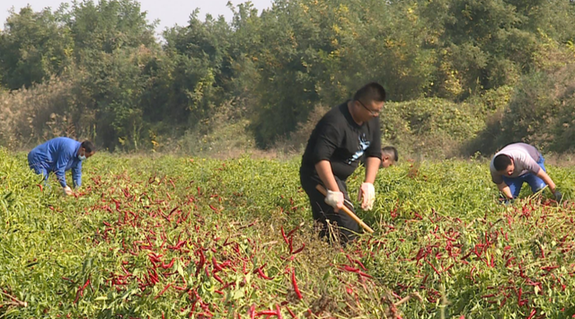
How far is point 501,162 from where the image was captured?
25.3 feet

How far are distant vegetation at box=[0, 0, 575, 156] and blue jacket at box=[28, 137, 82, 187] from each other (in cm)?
1301

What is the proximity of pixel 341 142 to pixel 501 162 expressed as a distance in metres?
2.57

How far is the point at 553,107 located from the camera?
19828 mm

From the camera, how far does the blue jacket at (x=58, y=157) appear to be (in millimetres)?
9922

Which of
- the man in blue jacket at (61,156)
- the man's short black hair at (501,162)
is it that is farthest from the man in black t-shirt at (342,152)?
the man in blue jacket at (61,156)

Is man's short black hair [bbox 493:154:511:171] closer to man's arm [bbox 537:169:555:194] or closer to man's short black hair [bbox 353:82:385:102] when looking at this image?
man's arm [bbox 537:169:555:194]

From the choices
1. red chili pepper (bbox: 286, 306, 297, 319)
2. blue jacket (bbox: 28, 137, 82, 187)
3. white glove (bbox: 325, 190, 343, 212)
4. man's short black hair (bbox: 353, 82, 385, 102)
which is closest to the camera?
red chili pepper (bbox: 286, 306, 297, 319)

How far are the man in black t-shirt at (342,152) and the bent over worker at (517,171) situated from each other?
2.11 m

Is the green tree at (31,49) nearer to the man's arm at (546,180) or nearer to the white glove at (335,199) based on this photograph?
the man's arm at (546,180)

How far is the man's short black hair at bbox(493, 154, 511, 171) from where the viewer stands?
7.70m

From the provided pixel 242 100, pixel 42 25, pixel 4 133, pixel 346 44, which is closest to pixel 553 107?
pixel 346 44

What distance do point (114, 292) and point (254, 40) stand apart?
106 ft

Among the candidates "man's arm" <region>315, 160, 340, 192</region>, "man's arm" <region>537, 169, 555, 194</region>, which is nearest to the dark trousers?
"man's arm" <region>315, 160, 340, 192</region>

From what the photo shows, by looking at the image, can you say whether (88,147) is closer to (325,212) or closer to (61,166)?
(61,166)
